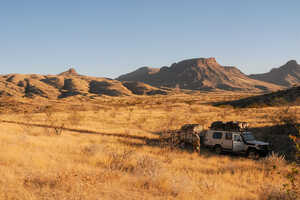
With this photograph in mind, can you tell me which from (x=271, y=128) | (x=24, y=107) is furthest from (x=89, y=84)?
(x=271, y=128)

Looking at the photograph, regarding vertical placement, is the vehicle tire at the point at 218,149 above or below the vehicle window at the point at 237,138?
below

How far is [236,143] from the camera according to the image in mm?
13719

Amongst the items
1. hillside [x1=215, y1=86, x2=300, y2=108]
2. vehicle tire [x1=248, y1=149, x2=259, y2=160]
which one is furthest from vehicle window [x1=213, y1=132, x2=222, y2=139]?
hillside [x1=215, y1=86, x2=300, y2=108]

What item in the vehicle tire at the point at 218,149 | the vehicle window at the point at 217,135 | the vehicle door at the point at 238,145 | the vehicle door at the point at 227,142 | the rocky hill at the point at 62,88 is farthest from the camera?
the rocky hill at the point at 62,88

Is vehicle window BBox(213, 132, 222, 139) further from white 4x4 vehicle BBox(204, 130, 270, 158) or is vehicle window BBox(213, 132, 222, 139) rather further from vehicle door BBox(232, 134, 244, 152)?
vehicle door BBox(232, 134, 244, 152)

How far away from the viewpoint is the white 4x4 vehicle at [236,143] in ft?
42.6

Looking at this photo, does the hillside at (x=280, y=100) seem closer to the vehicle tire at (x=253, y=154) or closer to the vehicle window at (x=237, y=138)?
the vehicle window at (x=237, y=138)

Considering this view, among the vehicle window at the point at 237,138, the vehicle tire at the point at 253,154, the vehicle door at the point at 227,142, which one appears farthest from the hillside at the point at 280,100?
the vehicle tire at the point at 253,154

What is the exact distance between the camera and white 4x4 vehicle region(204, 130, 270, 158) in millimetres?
12977

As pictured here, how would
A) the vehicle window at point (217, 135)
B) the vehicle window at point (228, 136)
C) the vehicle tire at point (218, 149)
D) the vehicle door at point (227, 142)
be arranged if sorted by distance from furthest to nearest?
the vehicle window at point (217, 135) → the vehicle tire at point (218, 149) → the vehicle window at point (228, 136) → the vehicle door at point (227, 142)

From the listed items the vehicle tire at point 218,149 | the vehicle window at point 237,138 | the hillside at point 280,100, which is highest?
the hillside at point 280,100

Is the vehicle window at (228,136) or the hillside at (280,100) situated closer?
the vehicle window at (228,136)

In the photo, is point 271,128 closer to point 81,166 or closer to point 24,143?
point 81,166

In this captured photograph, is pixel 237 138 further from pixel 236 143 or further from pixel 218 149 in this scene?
pixel 218 149
